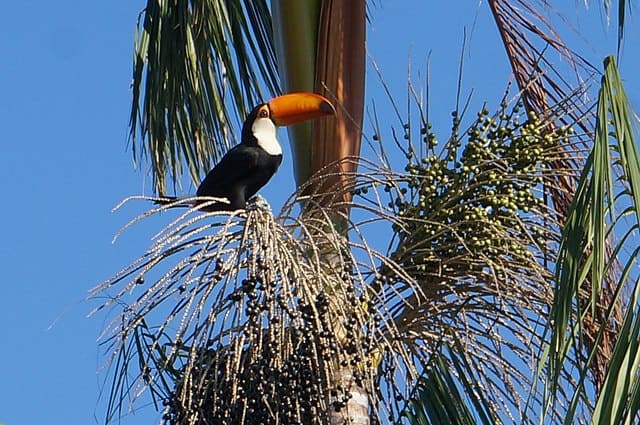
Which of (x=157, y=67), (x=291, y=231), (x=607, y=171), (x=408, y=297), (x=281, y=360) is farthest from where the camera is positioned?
(x=157, y=67)

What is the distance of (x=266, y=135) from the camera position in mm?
4535

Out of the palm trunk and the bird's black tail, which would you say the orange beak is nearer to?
the bird's black tail

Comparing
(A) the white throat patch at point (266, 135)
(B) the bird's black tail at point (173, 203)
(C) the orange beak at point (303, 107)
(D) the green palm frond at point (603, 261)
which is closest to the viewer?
(D) the green palm frond at point (603, 261)

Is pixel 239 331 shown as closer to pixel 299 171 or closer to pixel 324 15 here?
pixel 299 171

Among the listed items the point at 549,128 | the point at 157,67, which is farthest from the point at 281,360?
the point at 157,67

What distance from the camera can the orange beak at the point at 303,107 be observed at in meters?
3.53

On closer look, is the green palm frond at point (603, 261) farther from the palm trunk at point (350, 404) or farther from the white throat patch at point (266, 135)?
the white throat patch at point (266, 135)

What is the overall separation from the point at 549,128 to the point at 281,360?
1.08 m

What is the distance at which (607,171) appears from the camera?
8.14 feet

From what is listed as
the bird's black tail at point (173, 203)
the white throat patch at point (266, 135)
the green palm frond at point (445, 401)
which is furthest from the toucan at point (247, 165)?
the green palm frond at point (445, 401)

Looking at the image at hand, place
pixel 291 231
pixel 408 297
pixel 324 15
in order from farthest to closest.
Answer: pixel 324 15, pixel 408 297, pixel 291 231

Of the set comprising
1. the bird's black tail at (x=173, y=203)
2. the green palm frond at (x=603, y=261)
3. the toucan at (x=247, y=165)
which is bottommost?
the green palm frond at (x=603, y=261)

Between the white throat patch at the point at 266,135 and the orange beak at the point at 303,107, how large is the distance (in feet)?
2.11

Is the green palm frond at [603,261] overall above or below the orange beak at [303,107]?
below
